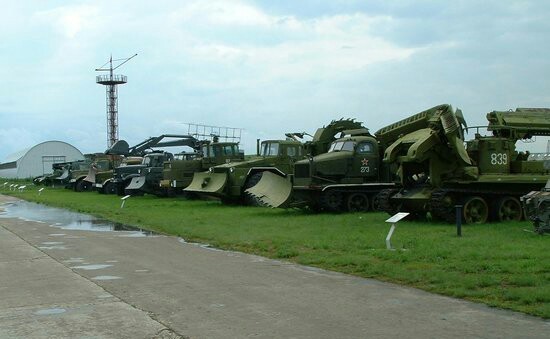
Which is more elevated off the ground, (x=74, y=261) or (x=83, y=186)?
(x=83, y=186)

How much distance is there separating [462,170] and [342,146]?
18.3 feet

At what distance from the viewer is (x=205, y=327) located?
711cm

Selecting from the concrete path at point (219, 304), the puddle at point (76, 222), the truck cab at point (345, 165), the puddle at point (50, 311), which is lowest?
the puddle at point (50, 311)

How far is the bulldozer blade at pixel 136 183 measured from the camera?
121 ft

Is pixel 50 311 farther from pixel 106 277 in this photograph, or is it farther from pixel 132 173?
pixel 132 173

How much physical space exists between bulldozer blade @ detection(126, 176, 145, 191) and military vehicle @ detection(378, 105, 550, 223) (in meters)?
20.3

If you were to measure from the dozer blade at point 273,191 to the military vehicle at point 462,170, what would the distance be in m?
4.18

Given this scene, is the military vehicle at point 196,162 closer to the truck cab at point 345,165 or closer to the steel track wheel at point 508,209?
the truck cab at point 345,165

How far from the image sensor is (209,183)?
2855cm

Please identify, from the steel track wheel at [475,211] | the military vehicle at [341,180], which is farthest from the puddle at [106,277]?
the military vehicle at [341,180]

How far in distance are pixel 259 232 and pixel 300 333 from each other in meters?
9.98

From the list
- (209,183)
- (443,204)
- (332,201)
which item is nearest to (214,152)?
(209,183)

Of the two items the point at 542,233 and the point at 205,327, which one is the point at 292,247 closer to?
the point at 542,233

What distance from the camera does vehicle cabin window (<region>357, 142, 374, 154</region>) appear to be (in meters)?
22.6
